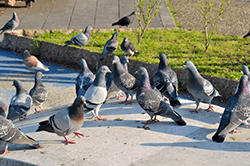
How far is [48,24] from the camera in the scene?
10977 millimetres

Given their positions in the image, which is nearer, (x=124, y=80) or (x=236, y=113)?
(x=236, y=113)

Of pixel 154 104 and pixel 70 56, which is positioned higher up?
pixel 154 104

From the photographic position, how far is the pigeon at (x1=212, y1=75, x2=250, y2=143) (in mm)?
4281

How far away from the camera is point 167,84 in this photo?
5535 mm

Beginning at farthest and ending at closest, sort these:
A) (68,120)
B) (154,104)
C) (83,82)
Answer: (83,82), (154,104), (68,120)

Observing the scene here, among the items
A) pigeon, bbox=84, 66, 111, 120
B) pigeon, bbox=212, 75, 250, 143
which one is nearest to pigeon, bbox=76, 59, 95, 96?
pigeon, bbox=84, 66, 111, 120

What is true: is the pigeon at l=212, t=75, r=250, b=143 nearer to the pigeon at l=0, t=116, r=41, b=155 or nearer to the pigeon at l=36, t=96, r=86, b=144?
the pigeon at l=36, t=96, r=86, b=144

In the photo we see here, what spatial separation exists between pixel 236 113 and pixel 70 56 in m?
5.60

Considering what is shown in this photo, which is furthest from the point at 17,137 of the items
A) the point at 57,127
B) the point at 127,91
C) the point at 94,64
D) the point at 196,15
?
the point at 196,15

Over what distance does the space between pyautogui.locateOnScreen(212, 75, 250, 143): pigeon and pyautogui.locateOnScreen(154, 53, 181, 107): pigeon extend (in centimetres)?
115

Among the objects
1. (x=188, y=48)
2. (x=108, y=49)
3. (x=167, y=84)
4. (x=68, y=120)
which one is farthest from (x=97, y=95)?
(x=188, y=48)

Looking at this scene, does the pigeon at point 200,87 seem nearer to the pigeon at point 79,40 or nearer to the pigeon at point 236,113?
the pigeon at point 236,113

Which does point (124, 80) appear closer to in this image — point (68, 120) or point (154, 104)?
point (154, 104)

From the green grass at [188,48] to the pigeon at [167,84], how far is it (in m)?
1.19
